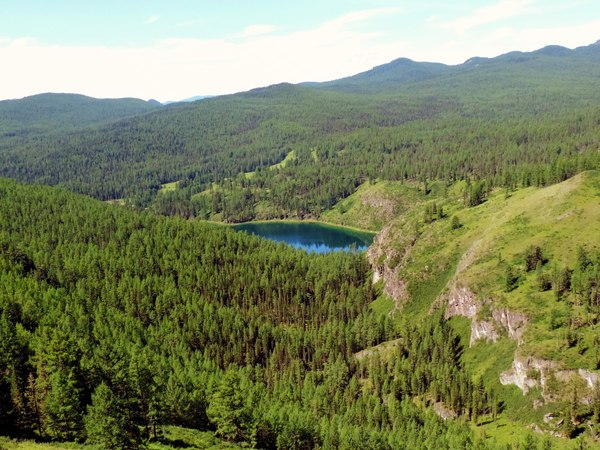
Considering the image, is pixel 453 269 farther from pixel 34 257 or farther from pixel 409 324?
pixel 34 257

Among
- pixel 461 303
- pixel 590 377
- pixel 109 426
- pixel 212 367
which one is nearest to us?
pixel 109 426

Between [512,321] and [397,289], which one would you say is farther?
[397,289]

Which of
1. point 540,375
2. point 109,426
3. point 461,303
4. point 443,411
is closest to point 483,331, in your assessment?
point 461,303

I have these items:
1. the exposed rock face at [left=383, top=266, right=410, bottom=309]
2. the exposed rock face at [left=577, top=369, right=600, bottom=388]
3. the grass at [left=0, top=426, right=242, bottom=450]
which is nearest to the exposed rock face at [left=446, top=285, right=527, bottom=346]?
the exposed rock face at [left=577, top=369, right=600, bottom=388]

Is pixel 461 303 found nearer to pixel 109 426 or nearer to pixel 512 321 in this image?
pixel 512 321

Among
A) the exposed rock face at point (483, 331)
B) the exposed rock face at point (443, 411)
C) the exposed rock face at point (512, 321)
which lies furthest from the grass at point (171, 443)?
the exposed rock face at point (483, 331)

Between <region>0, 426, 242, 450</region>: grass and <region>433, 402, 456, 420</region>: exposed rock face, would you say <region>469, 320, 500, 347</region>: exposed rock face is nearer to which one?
<region>433, 402, 456, 420</region>: exposed rock face

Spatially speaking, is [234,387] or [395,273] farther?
[395,273]

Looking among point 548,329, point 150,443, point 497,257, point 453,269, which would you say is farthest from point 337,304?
point 150,443

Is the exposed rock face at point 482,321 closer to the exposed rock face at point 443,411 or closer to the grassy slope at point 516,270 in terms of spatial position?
the grassy slope at point 516,270

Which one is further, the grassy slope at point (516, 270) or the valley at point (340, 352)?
the grassy slope at point (516, 270)

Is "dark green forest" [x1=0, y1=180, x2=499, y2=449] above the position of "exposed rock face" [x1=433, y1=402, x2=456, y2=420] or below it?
above
